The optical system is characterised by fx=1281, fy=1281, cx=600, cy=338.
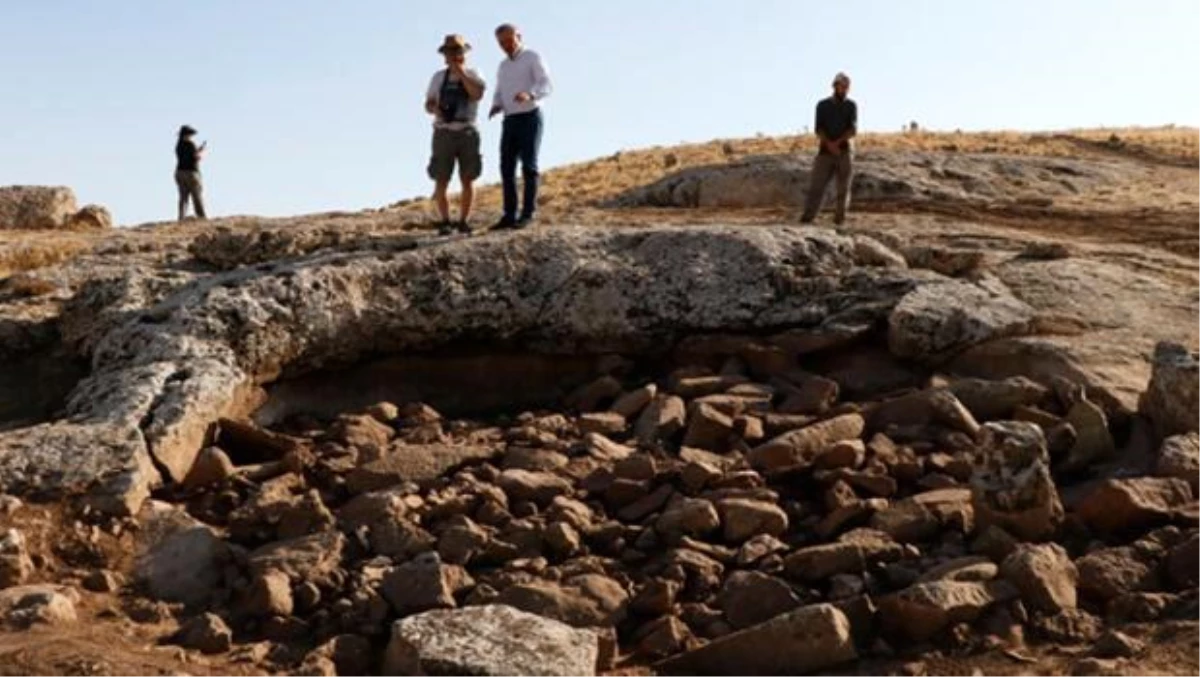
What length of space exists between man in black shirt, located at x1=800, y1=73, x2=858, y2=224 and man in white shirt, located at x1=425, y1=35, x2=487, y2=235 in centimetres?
336

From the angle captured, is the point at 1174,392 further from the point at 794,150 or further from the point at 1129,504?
the point at 794,150

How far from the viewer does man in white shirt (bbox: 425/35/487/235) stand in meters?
8.65

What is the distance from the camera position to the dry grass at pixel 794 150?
2166 cm

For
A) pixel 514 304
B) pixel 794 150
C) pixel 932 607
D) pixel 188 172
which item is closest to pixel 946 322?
pixel 514 304

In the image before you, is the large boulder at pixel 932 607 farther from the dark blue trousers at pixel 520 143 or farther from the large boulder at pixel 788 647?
the dark blue trousers at pixel 520 143

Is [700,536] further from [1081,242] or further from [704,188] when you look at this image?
[704,188]

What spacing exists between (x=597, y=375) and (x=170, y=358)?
7.90 feet

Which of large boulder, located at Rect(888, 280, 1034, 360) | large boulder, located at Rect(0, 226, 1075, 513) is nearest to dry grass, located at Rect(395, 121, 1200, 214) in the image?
large boulder, located at Rect(0, 226, 1075, 513)

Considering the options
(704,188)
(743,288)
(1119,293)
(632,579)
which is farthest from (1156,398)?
(704,188)

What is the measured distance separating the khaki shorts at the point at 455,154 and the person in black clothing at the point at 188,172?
9.38 m

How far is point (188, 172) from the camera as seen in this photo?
682 inches

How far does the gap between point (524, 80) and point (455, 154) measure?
0.75m

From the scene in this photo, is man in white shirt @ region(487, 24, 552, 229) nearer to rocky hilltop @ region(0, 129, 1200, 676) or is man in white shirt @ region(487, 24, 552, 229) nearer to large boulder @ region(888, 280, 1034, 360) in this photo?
rocky hilltop @ region(0, 129, 1200, 676)

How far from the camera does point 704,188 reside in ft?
57.4
